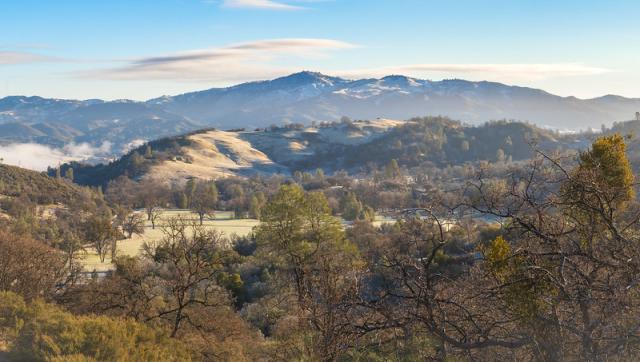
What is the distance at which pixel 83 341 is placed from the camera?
49.6 feet

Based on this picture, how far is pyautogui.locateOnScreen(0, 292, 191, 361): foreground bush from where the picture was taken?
14711mm

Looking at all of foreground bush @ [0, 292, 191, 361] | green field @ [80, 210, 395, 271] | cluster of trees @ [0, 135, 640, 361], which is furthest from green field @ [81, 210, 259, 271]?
foreground bush @ [0, 292, 191, 361]

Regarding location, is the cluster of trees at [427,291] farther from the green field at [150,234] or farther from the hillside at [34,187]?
the hillside at [34,187]

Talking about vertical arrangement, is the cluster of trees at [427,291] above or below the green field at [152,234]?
above

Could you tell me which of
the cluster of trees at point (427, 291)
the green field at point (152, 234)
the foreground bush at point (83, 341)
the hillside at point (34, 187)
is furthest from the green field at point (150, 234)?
the foreground bush at point (83, 341)

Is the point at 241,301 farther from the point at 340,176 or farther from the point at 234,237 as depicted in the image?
the point at 340,176

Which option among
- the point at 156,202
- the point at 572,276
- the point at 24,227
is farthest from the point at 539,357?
the point at 156,202

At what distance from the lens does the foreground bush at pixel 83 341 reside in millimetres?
14711

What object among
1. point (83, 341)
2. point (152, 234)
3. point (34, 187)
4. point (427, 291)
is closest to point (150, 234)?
point (152, 234)

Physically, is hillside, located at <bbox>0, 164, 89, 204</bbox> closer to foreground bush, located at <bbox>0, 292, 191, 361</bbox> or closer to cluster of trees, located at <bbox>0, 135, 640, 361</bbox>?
cluster of trees, located at <bbox>0, 135, 640, 361</bbox>

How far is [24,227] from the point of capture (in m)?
68.2

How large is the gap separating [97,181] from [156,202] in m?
79.2

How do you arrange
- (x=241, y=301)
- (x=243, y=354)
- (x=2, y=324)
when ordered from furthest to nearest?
(x=241, y=301) < (x=243, y=354) < (x=2, y=324)

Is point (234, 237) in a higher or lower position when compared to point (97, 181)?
higher
